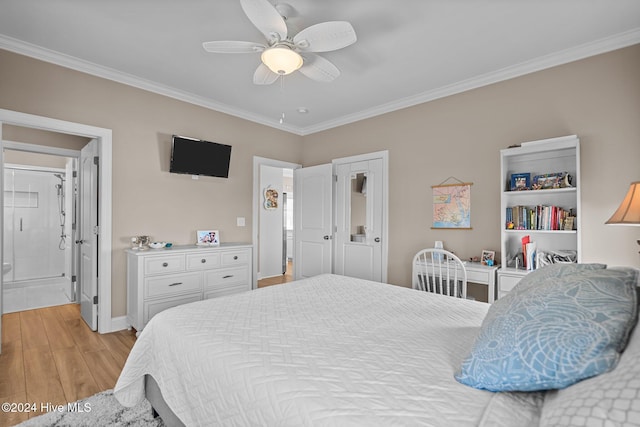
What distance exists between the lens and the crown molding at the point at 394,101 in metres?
2.59

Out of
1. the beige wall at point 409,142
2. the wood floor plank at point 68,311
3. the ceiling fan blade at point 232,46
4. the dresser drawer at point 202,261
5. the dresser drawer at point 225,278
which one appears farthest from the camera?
the wood floor plank at point 68,311

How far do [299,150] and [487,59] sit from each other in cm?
298

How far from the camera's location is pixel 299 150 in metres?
5.18

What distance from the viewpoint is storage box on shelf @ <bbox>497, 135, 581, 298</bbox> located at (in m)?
2.62

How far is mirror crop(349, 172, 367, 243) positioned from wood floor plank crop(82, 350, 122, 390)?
2873 mm

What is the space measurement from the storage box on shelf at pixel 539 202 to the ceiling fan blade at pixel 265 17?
219 centimetres

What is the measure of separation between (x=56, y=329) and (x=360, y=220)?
3.55m

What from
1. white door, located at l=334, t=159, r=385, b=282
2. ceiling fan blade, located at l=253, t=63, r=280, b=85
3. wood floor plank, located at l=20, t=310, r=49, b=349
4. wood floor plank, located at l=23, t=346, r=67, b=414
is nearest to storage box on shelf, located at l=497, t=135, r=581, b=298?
white door, located at l=334, t=159, r=385, b=282

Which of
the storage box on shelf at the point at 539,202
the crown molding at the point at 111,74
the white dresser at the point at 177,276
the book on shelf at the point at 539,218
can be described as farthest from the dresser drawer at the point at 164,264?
the book on shelf at the point at 539,218

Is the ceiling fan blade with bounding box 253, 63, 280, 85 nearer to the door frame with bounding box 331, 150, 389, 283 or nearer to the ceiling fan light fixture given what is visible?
the ceiling fan light fixture

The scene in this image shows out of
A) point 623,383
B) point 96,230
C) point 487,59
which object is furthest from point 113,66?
point 623,383

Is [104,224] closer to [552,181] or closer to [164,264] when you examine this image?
[164,264]

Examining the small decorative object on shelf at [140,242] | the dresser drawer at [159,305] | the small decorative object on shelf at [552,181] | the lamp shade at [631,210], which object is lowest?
the dresser drawer at [159,305]

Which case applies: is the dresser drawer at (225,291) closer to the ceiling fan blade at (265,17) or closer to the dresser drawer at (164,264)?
the dresser drawer at (164,264)
